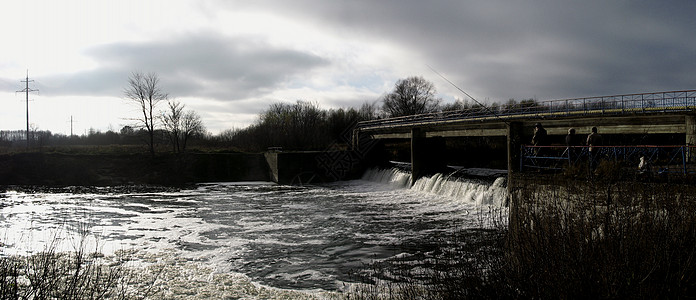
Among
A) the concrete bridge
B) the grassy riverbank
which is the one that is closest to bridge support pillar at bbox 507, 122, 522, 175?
the concrete bridge

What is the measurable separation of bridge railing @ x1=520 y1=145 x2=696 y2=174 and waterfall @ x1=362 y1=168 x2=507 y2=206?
311cm

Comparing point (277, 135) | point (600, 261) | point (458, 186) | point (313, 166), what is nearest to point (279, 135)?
point (277, 135)

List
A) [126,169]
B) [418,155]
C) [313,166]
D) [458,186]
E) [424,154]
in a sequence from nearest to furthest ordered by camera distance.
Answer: [458,186] < [418,155] < [424,154] < [313,166] < [126,169]

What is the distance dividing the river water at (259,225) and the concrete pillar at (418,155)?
1208mm

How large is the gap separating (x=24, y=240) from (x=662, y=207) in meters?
17.1

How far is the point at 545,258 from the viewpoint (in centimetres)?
605

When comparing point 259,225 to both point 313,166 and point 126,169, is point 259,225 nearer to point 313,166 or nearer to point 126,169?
point 313,166

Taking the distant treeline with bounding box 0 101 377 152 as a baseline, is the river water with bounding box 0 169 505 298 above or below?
below

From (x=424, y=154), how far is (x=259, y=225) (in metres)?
15.9

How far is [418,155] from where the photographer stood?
2945cm

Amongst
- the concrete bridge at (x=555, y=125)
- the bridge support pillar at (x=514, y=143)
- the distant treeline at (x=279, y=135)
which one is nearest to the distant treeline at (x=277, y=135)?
the distant treeline at (x=279, y=135)

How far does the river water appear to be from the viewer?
36.5 ft

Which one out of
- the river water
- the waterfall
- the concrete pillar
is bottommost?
the river water

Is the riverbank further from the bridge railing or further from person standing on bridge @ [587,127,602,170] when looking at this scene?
person standing on bridge @ [587,127,602,170]
